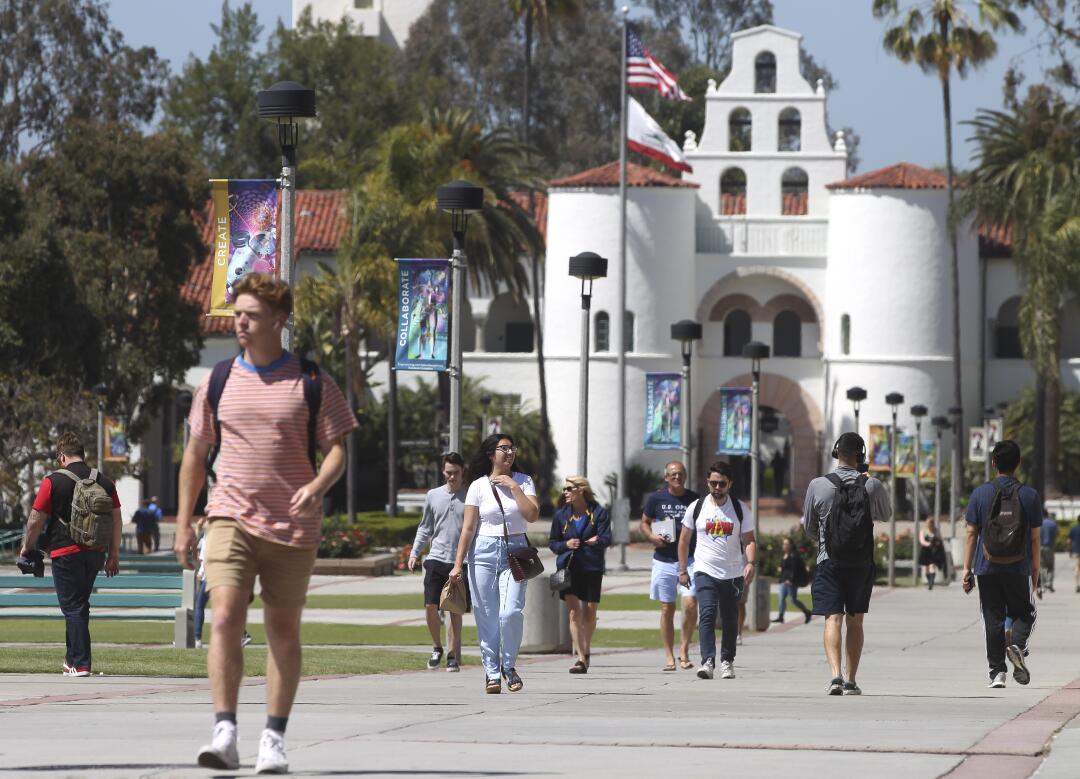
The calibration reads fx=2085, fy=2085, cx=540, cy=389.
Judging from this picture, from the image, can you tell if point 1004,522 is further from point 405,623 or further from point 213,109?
point 213,109

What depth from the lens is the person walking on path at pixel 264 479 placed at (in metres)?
8.23

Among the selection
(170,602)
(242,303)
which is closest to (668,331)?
(170,602)

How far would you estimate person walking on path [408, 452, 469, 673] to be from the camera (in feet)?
55.5

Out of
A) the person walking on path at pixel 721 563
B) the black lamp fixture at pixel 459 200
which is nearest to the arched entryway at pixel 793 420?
the black lamp fixture at pixel 459 200

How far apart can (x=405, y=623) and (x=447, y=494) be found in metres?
8.88

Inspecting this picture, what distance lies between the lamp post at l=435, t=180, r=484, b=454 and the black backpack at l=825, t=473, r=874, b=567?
5.48m

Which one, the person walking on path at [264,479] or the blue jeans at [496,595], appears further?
the blue jeans at [496,595]

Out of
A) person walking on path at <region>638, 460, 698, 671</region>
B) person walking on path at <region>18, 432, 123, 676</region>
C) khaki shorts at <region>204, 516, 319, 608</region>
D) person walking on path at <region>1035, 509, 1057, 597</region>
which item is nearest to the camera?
khaki shorts at <region>204, 516, 319, 608</region>

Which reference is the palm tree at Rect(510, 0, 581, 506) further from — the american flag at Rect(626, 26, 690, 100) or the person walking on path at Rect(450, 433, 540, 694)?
the person walking on path at Rect(450, 433, 540, 694)

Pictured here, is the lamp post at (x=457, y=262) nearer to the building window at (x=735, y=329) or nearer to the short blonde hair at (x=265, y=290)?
the short blonde hair at (x=265, y=290)

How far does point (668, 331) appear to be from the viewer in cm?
6669

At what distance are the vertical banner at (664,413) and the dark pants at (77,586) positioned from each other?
29.4 metres

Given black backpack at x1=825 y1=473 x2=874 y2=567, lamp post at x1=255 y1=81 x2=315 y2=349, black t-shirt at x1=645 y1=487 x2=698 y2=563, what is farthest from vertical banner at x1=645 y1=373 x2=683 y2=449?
black backpack at x1=825 y1=473 x2=874 y2=567

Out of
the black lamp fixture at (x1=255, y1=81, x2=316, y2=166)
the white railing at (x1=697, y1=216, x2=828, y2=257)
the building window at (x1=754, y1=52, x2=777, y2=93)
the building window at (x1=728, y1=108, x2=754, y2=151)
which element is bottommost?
the black lamp fixture at (x1=255, y1=81, x2=316, y2=166)
